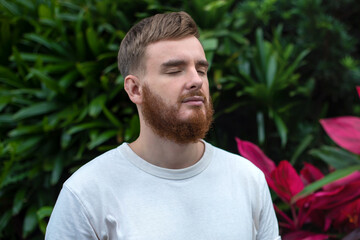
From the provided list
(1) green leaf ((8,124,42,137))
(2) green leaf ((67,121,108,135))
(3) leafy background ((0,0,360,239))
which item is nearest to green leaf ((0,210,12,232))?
(3) leafy background ((0,0,360,239))

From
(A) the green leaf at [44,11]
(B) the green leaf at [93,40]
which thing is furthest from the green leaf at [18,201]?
(A) the green leaf at [44,11]

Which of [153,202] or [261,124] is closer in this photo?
[153,202]

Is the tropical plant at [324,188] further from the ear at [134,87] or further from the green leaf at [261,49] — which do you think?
the green leaf at [261,49]

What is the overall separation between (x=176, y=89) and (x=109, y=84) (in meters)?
1.32

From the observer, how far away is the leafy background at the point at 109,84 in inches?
83.3

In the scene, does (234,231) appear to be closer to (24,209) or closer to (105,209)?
(105,209)

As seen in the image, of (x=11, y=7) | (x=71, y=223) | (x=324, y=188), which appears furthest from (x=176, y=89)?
(x=11, y=7)

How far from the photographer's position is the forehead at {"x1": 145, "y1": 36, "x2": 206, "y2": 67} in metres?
1.02

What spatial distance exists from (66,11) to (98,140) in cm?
103

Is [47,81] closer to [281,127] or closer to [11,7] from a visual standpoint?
[11,7]

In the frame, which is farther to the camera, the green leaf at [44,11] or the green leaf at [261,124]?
the green leaf at [44,11]

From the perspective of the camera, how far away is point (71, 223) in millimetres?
968

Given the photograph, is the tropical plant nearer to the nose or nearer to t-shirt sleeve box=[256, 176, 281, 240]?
t-shirt sleeve box=[256, 176, 281, 240]

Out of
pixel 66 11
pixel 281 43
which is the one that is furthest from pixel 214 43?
pixel 66 11
